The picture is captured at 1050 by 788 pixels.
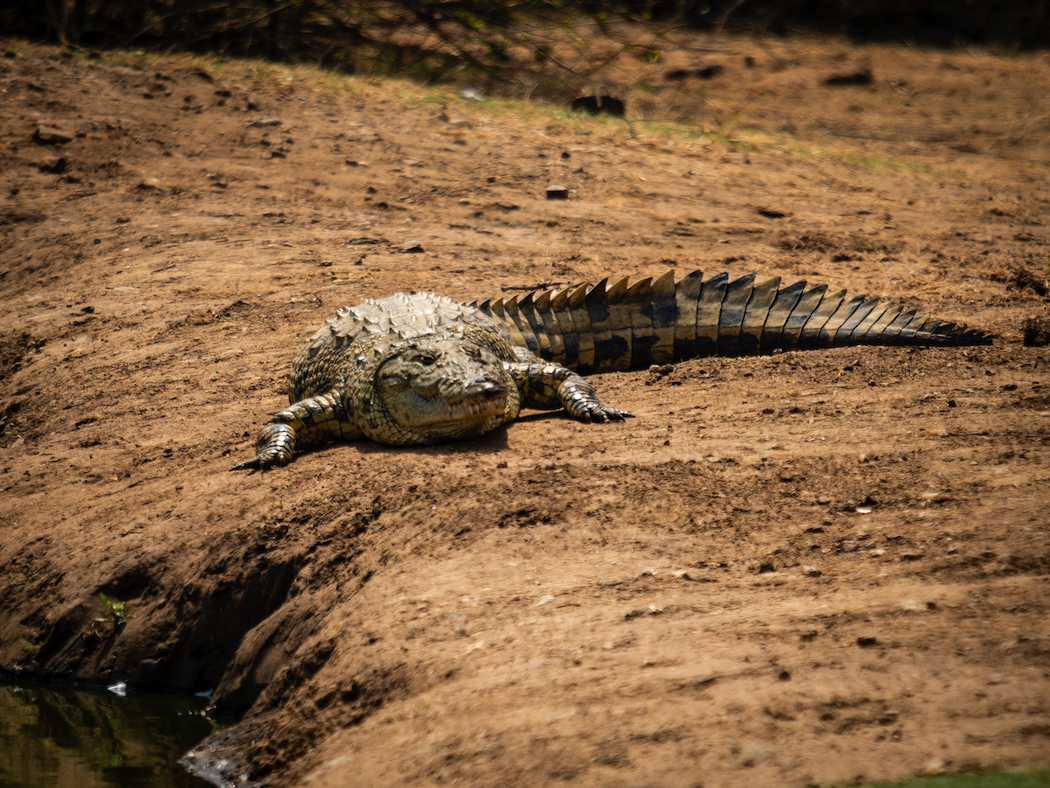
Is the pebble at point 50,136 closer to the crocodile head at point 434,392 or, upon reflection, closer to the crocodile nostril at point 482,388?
the crocodile head at point 434,392

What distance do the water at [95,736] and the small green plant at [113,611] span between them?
33 cm

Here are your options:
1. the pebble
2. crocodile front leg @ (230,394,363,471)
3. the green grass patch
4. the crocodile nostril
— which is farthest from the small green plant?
the pebble

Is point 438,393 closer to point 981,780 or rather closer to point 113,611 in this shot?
point 113,611

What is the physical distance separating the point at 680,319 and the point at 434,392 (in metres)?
1.98

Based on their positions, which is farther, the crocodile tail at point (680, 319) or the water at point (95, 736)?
the crocodile tail at point (680, 319)

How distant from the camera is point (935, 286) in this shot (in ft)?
22.0

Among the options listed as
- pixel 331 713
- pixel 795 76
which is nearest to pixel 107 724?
pixel 331 713

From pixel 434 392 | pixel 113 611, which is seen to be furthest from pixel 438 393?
pixel 113 611

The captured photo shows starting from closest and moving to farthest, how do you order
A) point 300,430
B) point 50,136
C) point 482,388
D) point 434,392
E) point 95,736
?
1. point 95,736
2. point 482,388
3. point 434,392
4. point 300,430
5. point 50,136

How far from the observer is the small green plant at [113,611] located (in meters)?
4.33

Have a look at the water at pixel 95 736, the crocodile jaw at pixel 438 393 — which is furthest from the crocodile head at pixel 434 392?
the water at pixel 95 736

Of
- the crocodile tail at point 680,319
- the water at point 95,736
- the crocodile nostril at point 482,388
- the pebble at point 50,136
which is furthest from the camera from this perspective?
the pebble at point 50,136

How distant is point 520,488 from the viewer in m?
4.07

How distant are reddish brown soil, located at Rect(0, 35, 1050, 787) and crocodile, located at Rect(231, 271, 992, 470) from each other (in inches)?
7.8
